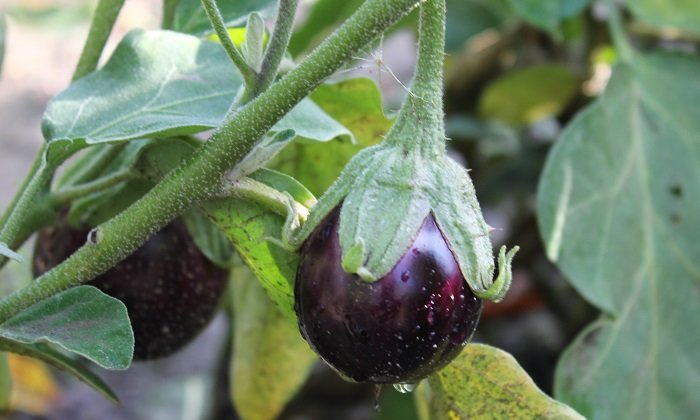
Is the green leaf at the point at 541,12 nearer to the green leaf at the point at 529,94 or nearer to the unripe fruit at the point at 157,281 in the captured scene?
the green leaf at the point at 529,94

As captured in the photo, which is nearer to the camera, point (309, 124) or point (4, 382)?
point (309, 124)

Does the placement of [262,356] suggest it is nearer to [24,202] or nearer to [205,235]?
[205,235]

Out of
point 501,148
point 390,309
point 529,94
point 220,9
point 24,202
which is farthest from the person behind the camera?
point 501,148

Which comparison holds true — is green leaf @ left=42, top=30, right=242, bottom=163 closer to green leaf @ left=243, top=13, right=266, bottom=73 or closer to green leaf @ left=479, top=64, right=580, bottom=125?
green leaf @ left=243, top=13, right=266, bottom=73

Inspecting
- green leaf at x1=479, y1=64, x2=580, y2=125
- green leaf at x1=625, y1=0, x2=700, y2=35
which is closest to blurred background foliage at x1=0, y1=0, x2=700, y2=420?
green leaf at x1=479, y1=64, x2=580, y2=125

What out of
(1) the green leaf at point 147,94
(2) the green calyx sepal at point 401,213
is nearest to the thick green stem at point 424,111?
(2) the green calyx sepal at point 401,213

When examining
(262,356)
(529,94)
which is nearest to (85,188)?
(262,356)

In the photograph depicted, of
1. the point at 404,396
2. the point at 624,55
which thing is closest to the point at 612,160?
the point at 624,55
